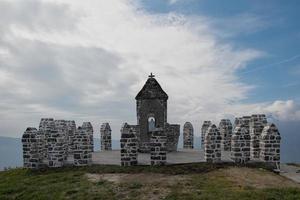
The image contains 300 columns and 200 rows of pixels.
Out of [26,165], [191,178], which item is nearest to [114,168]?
[191,178]

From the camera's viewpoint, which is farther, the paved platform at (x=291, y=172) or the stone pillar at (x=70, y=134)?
the stone pillar at (x=70, y=134)

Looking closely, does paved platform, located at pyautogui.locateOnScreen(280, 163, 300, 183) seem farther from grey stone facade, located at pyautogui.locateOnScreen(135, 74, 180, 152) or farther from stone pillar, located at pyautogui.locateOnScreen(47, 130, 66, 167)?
stone pillar, located at pyautogui.locateOnScreen(47, 130, 66, 167)

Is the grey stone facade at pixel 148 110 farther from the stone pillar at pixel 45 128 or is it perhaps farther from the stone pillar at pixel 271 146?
the stone pillar at pixel 271 146

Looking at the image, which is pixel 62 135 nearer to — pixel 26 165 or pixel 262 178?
pixel 26 165

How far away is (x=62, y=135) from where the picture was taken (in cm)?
2514

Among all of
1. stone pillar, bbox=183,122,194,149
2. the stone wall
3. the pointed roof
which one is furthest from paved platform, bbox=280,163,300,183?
stone pillar, bbox=183,122,194,149

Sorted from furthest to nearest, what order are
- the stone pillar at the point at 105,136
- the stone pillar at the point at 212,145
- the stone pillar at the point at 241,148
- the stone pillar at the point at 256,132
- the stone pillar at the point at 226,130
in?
the stone pillar at the point at 105,136 < the stone pillar at the point at 226,130 < the stone pillar at the point at 256,132 < the stone pillar at the point at 241,148 < the stone pillar at the point at 212,145

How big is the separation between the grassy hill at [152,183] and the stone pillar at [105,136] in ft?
41.3

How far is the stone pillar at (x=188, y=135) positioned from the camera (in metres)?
37.8

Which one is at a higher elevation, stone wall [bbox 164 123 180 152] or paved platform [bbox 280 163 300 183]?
stone wall [bbox 164 123 180 152]

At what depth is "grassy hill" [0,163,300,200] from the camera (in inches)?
676

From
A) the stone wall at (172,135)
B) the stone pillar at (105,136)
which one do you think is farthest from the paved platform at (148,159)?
the stone pillar at (105,136)

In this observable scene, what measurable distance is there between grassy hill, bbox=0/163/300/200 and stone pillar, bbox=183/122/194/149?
15.1 metres

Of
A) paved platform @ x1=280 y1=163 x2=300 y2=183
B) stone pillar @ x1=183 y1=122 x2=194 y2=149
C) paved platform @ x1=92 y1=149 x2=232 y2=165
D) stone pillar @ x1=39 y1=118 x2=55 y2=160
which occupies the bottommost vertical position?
paved platform @ x1=280 y1=163 x2=300 y2=183
